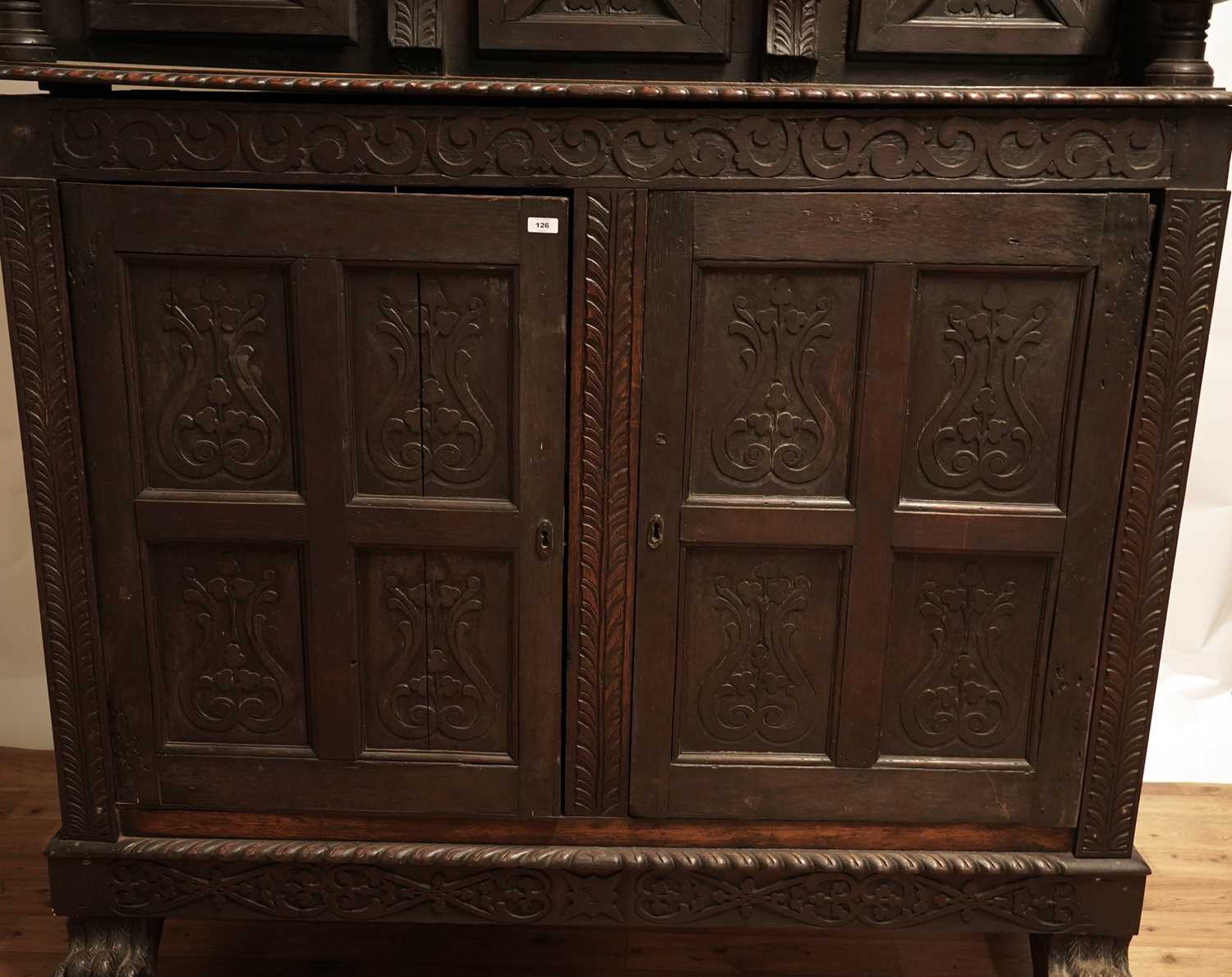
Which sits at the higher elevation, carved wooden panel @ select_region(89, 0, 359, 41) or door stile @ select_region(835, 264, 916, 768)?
carved wooden panel @ select_region(89, 0, 359, 41)

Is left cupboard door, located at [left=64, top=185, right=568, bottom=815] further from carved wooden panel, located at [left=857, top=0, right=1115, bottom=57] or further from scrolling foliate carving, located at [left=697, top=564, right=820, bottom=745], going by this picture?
carved wooden panel, located at [left=857, top=0, right=1115, bottom=57]

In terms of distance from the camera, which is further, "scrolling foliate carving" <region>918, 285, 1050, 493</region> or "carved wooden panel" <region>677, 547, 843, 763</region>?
"carved wooden panel" <region>677, 547, 843, 763</region>

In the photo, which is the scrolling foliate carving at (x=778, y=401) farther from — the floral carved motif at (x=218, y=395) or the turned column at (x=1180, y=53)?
the floral carved motif at (x=218, y=395)

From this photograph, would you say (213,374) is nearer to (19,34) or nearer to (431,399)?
(431,399)

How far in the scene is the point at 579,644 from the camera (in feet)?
6.52

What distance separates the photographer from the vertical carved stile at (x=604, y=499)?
71.9 inches

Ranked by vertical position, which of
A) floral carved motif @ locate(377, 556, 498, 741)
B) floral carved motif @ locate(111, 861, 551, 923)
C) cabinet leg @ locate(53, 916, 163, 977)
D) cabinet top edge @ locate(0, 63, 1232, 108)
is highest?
cabinet top edge @ locate(0, 63, 1232, 108)

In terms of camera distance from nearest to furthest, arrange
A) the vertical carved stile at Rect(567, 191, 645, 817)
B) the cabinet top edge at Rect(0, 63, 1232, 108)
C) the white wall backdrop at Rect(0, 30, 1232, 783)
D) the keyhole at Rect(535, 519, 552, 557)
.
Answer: the cabinet top edge at Rect(0, 63, 1232, 108) < the vertical carved stile at Rect(567, 191, 645, 817) < the keyhole at Rect(535, 519, 552, 557) < the white wall backdrop at Rect(0, 30, 1232, 783)

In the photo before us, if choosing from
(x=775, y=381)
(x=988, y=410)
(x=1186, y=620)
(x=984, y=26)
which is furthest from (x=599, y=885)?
(x=1186, y=620)

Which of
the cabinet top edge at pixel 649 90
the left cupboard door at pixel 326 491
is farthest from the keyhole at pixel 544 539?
the cabinet top edge at pixel 649 90

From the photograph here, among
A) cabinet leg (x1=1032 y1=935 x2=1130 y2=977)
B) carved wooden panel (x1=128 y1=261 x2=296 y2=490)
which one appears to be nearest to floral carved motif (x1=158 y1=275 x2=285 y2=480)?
carved wooden panel (x1=128 y1=261 x2=296 y2=490)

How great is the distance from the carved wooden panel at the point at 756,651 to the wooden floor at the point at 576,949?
23.4 inches

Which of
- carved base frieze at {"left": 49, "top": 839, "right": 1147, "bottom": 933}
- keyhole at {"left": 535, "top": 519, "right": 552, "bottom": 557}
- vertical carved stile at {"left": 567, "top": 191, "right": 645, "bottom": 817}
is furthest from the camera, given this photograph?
carved base frieze at {"left": 49, "top": 839, "right": 1147, "bottom": 933}

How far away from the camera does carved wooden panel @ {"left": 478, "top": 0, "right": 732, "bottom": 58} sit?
1.84 metres
